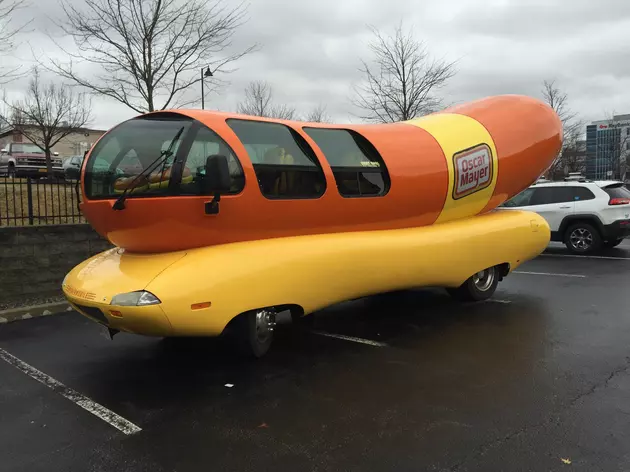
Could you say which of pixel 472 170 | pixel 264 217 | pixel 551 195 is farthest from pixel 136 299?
pixel 551 195

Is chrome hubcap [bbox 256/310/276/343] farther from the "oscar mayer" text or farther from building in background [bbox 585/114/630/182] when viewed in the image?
building in background [bbox 585/114/630/182]

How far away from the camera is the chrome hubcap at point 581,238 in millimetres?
12578

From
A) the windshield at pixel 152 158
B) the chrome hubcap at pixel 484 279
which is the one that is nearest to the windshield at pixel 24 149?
the windshield at pixel 152 158

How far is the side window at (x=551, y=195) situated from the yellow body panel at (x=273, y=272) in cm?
692

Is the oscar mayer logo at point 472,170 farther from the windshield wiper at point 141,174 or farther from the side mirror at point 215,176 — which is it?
the windshield wiper at point 141,174

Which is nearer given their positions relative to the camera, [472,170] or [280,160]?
[280,160]

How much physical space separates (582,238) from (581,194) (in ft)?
3.54

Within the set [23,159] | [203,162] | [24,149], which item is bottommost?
[203,162]

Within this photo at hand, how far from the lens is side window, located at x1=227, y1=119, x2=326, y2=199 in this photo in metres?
5.09

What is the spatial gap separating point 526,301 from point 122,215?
5.89 m

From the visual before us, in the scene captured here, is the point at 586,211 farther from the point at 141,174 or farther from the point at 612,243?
the point at 141,174

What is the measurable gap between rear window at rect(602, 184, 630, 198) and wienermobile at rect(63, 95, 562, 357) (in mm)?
6669

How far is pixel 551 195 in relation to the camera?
43.3ft

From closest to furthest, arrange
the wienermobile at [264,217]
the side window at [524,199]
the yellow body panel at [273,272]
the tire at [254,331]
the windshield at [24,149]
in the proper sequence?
the yellow body panel at [273,272]
the wienermobile at [264,217]
the tire at [254,331]
the side window at [524,199]
the windshield at [24,149]
